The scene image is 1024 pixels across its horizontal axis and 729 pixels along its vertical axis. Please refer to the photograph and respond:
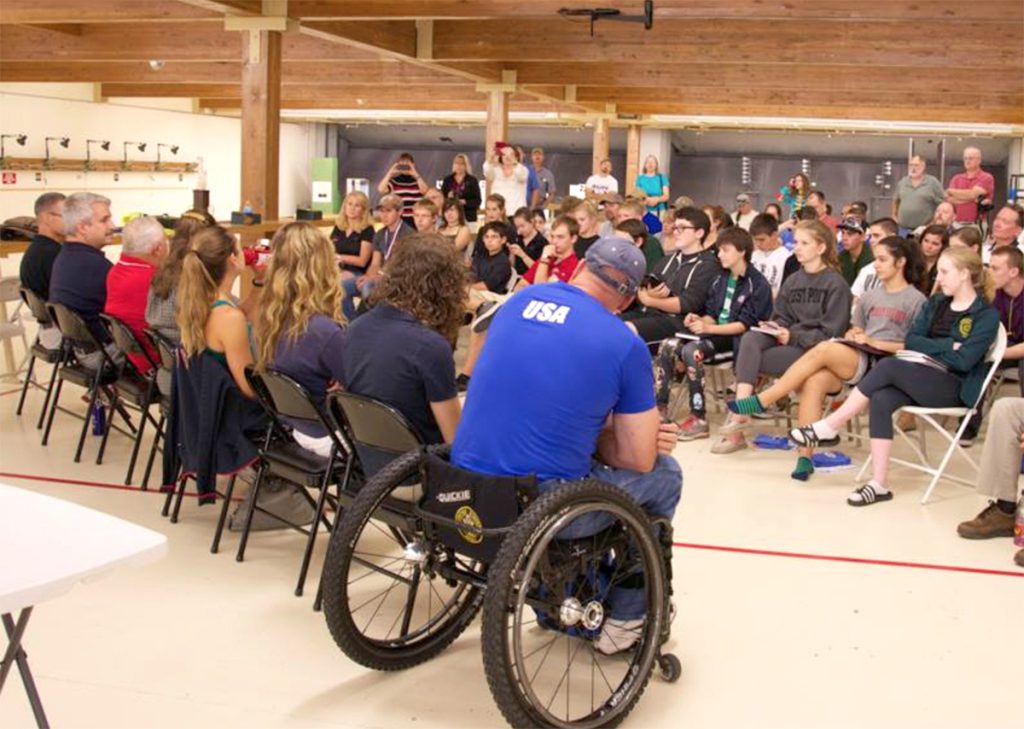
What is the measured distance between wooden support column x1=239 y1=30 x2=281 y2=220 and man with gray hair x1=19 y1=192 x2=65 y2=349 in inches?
86.8

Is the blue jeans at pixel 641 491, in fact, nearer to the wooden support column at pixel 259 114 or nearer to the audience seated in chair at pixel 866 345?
the audience seated in chair at pixel 866 345

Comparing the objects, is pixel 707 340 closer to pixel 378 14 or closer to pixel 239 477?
pixel 239 477

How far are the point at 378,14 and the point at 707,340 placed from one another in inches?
147

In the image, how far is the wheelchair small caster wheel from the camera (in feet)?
9.58

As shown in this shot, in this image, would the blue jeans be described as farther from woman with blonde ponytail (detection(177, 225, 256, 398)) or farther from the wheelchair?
woman with blonde ponytail (detection(177, 225, 256, 398))

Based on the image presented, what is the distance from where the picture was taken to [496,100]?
38.6 feet

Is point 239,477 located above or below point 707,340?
below

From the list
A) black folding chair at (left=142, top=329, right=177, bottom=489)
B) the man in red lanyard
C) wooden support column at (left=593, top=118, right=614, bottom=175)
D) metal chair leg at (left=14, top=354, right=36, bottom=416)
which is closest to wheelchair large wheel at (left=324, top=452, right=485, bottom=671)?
black folding chair at (left=142, top=329, right=177, bottom=489)

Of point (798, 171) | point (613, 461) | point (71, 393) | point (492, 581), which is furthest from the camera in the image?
point (798, 171)

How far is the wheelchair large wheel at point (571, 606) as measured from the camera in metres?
2.41

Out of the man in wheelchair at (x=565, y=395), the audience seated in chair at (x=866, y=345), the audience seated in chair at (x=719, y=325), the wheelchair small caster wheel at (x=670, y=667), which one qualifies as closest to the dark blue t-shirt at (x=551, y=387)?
the man in wheelchair at (x=565, y=395)

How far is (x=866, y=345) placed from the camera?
5078mm

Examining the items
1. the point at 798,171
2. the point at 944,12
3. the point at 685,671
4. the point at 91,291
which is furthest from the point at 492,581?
the point at 798,171

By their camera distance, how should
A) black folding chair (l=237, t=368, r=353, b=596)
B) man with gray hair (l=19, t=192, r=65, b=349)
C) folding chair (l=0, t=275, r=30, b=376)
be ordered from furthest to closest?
folding chair (l=0, t=275, r=30, b=376) < man with gray hair (l=19, t=192, r=65, b=349) < black folding chair (l=237, t=368, r=353, b=596)
